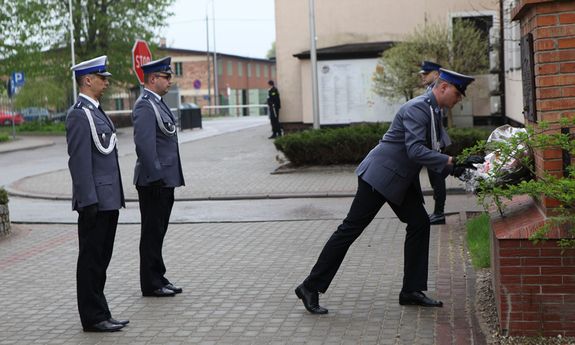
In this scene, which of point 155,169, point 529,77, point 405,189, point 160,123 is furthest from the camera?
point 160,123

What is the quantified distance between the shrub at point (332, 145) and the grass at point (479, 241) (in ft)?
23.5

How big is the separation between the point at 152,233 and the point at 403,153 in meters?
2.28

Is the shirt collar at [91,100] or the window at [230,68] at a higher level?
the window at [230,68]

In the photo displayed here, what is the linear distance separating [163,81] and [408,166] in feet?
7.37

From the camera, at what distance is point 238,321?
686 centimetres

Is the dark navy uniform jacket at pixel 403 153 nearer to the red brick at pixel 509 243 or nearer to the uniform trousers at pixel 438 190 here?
the red brick at pixel 509 243

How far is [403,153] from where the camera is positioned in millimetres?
6957

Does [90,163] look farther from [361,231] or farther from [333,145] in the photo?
[333,145]

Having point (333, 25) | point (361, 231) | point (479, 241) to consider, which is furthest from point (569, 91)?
point (333, 25)

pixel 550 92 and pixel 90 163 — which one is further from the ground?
pixel 550 92

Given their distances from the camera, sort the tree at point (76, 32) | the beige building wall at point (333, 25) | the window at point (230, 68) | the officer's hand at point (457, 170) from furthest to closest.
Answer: the window at point (230, 68) < the tree at point (76, 32) < the beige building wall at point (333, 25) < the officer's hand at point (457, 170)

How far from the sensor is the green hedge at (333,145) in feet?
59.6

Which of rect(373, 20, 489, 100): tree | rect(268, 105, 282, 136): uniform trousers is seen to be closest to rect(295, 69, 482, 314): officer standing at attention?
rect(373, 20, 489, 100): tree

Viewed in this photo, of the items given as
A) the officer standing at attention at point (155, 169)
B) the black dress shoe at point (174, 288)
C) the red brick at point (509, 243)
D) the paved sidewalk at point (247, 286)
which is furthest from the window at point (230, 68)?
the red brick at point (509, 243)
